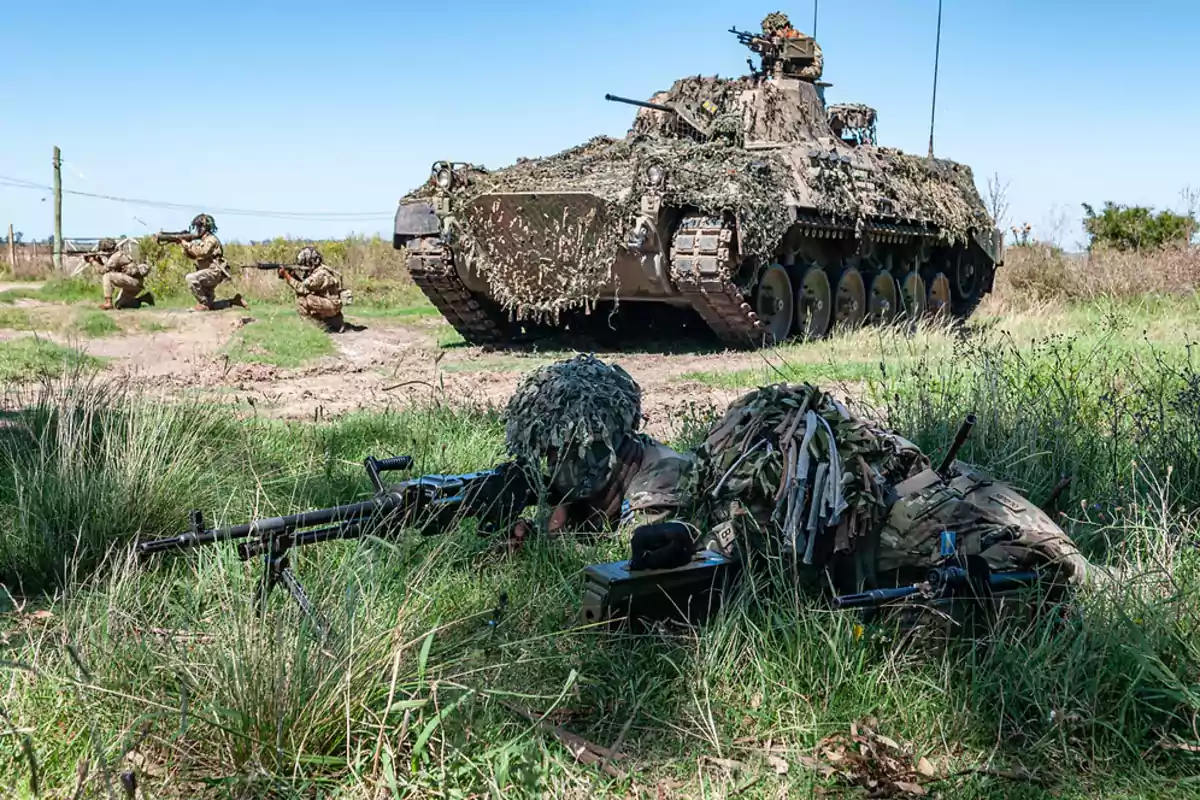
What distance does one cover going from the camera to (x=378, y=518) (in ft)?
11.6

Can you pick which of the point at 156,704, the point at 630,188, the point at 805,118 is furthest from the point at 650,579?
the point at 805,118

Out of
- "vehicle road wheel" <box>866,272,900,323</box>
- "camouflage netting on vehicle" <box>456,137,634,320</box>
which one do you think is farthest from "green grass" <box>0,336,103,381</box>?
"vehicle road wheel" <box>866,272,900,323</box>

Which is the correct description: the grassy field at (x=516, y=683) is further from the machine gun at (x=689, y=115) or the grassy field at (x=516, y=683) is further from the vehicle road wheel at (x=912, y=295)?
the vehicle road wheel at (x=912, y=295)

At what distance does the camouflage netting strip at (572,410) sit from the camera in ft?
12.0

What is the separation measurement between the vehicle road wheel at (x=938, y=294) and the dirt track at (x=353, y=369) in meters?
4.76

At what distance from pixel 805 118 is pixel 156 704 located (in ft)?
41.3

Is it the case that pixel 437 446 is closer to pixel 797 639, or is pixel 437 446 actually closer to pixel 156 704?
pixel 797 639

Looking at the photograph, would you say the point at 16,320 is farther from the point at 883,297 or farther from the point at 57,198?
the point at 57,198

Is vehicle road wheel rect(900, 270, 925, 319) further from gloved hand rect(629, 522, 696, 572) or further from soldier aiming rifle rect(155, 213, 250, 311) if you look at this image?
gloved hand rect(629, 522, 696, 572)

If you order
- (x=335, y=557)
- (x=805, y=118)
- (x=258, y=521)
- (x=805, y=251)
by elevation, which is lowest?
(x=335, y=557)

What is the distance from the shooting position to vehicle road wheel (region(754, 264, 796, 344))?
39.0ft

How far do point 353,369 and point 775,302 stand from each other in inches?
174

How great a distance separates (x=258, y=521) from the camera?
3078 millimetres

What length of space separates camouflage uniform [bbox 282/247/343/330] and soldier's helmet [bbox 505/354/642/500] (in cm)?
1132
